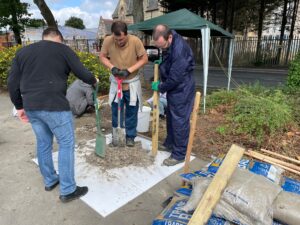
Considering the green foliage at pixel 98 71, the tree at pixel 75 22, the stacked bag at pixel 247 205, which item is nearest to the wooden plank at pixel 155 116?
the stacked bag at pixel 247 205

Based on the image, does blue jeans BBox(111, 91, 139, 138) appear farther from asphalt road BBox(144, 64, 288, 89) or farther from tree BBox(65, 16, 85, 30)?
tree BBox(65, 16, 85, 30)

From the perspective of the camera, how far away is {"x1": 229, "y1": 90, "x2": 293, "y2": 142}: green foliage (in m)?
4.14

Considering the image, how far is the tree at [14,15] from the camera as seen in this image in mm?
17641

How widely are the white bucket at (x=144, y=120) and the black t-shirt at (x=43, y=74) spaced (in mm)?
2143

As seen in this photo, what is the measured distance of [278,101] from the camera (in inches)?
189

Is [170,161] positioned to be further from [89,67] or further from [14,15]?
[14,15]

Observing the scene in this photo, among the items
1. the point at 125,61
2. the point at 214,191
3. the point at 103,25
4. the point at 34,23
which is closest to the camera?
the point at 214,191

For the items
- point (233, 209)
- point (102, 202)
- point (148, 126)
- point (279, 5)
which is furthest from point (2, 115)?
point (279, 5)

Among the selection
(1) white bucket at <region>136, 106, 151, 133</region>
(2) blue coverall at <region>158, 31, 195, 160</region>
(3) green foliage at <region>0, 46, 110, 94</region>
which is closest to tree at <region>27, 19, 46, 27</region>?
(3) green foliage at <region>0, 46, 110, 94</region>

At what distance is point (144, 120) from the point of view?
177 inches

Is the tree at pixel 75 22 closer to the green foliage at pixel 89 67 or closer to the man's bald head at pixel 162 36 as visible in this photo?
the green foliage at pixel 89 67

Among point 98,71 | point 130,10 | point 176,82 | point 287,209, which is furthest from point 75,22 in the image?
point 287,209

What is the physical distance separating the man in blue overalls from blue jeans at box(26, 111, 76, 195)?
1.24 m

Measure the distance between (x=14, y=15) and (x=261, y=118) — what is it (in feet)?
64.0
